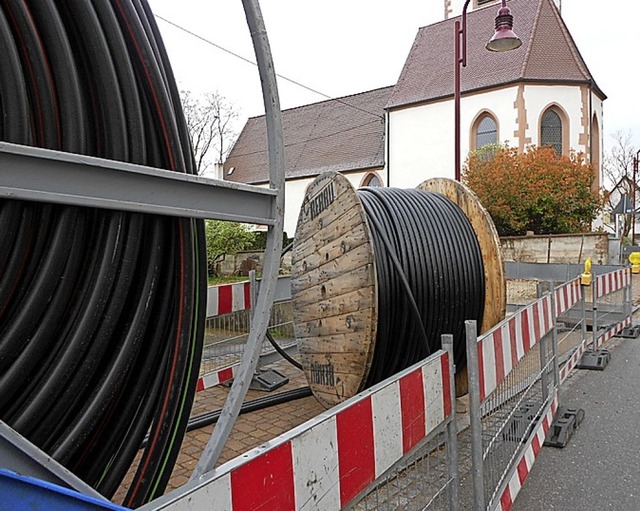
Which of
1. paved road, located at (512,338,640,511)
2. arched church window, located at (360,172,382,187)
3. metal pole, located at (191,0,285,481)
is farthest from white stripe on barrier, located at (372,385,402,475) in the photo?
arched church window, located at (360,172,382,187)

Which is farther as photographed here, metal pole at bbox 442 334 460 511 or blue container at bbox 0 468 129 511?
metal pole at bbox 442 334 460 511

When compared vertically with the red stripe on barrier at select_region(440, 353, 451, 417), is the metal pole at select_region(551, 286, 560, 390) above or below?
below

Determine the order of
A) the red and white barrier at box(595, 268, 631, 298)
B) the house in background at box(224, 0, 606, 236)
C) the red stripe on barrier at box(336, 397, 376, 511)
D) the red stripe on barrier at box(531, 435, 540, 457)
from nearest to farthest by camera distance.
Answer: the red stripe on barrier at box(336, 397, 376, 511)
the red stripe on barrier at box(531, 435, 540, 457)
the red and white barrier at box(595, 268, 631, 298)
the house in background at box(224, 0, 606, 236)

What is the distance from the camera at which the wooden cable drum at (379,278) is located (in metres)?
3.67

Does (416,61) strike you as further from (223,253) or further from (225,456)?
(225,456)

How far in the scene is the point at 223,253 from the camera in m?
16.2

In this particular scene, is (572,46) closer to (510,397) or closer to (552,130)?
(552,130)

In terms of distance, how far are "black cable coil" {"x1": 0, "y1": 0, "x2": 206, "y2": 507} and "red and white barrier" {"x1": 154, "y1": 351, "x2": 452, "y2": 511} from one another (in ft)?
2.36

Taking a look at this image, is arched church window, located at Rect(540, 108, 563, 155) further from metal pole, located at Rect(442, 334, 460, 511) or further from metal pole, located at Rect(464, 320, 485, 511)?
metal pole, located at Rect(442, 334, 460, 511)

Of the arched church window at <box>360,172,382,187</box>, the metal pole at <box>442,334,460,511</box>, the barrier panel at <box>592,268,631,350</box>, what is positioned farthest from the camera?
the arched church window at <box>360,172,382,187</box>

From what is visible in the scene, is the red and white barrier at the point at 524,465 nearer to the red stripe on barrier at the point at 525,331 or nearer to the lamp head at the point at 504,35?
the red stripe on barrier at the point at 525,331

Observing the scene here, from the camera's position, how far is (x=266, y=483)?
4.09ft

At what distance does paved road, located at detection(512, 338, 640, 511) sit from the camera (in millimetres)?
3340

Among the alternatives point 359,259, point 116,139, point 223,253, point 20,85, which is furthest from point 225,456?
point 223,253
